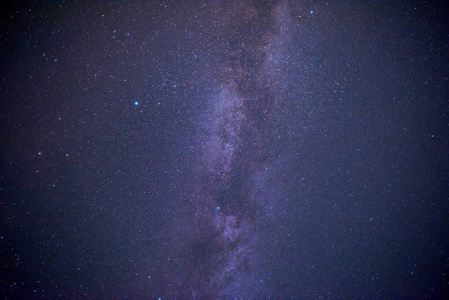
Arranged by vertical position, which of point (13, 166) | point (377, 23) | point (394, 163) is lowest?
point (394, 163)

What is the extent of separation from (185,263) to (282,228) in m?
0.82

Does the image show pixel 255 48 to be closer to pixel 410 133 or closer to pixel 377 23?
pixel 377 23

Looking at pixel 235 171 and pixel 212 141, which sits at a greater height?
pixel 212 141

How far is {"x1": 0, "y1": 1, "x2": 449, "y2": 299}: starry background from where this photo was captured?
1.28 meters

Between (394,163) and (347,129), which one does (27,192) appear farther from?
(394,163)

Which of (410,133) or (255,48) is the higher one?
(255,48)

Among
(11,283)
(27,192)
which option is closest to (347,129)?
(27,192)

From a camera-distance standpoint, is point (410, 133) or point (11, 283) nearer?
point (11, 283)

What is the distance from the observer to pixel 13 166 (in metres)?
1.30

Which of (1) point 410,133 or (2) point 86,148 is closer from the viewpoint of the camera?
(2) point 86,148

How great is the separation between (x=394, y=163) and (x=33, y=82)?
2.92 m

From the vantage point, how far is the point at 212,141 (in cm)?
135

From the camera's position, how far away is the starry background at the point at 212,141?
1283mm

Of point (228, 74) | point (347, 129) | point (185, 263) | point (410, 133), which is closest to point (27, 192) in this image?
point (185, 263)
